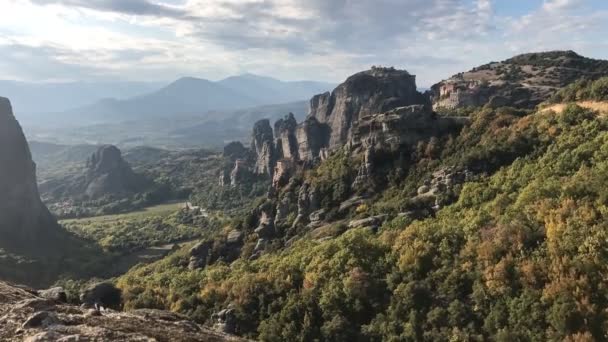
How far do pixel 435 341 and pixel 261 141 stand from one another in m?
176

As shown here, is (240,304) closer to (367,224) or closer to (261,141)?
(367,224)

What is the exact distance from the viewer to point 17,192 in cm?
13038

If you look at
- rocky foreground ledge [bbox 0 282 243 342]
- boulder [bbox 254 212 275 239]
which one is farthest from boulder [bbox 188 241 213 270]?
rocky foreground ledge [bbox 0 282 243 342]

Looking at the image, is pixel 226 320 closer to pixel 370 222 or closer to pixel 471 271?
pixel 370 222

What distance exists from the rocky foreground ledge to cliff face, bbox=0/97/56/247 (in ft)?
383

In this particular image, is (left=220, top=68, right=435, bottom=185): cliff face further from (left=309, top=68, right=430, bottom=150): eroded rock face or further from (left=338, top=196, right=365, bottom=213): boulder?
(left=338, top=196, right=365, bottom=213): boulder

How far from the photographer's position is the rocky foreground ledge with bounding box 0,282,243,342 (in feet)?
48.9

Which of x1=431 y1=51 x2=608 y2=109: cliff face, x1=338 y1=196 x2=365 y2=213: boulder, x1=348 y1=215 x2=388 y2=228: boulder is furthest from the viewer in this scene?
x1=431 y1=51 x2=608 y2=109: cliff face

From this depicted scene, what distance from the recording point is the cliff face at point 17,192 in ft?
406

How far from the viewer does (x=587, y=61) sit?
111 metres

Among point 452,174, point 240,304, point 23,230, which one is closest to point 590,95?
point 452,174

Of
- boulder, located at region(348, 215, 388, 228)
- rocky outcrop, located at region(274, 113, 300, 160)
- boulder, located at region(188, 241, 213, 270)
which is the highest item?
rocky outcrop, located at region(274, 113, 300, 160)

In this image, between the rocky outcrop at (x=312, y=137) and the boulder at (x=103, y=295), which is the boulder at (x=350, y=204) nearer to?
the boulder at (x=103, y=295)

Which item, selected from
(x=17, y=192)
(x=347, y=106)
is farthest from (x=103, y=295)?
(x=17, y=192)
